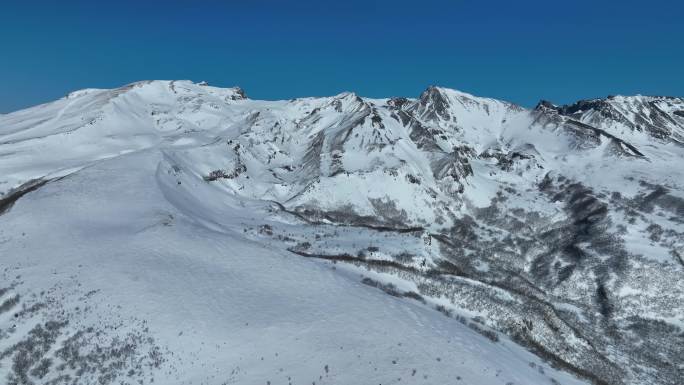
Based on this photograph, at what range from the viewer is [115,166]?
73.2 m

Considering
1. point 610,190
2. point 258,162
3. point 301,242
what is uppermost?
point 610,190

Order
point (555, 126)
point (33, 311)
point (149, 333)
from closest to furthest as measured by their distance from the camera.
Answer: point (149, 333), point (33, 311), point (555, 126)

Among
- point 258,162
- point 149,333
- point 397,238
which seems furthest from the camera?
point 258,162

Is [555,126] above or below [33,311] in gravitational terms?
above

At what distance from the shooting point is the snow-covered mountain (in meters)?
26.8

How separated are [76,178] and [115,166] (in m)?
9.46

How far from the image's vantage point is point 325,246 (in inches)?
2400

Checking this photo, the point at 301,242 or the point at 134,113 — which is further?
the point at 134,113

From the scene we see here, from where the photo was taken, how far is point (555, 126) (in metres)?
184

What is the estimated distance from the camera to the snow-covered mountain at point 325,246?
26.8 m

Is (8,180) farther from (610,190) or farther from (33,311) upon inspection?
(610,190)

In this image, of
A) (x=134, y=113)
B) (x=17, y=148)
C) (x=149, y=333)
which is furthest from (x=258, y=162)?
(x=149, y=333)

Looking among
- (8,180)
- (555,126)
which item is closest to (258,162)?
(8,180)

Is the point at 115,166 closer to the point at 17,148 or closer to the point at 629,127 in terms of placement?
Result: the point at 17,148
